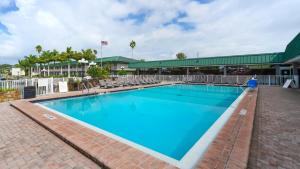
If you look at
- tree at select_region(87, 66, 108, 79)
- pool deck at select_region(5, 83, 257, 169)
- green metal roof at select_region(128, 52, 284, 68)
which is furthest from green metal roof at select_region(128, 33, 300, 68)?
pool deck at select_region(5, 83, 257, 169)

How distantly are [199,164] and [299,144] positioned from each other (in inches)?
102

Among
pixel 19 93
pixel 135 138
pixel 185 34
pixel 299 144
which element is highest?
pixel 185 34

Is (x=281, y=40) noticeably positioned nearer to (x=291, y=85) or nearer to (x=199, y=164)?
(x=291, y=85)

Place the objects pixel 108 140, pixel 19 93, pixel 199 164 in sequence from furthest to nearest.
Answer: pixel 19 93
pixel 108 140
pixel 199 164

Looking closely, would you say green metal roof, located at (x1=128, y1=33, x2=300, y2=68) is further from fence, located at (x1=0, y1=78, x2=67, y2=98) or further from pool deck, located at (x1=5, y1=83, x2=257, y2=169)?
fence, located at (x1=0, y1=78, x2=67, y2=98)

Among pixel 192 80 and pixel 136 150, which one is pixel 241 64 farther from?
pixel 136 150

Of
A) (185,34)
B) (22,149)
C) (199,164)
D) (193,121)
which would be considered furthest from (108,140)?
(185,34)

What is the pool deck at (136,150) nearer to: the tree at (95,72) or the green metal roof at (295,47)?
the green metal roof at (295,47)

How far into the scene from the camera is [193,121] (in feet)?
21.1

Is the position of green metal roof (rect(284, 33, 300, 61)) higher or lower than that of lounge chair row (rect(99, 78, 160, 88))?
higher

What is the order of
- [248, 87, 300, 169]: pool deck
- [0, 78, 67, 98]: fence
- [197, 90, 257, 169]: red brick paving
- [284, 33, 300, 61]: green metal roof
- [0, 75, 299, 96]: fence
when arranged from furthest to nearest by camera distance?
[0, 75, 299, 96]: fence → [0, 78, 67, 98]: fence → [284, 33, 300, 61]: green metal roof → [248, 87, 300, 169]: pool deck → [197, 90, 257, 169]: red brick paving

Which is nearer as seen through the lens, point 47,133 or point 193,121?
point 47,133

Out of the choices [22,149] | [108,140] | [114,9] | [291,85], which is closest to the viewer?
[22,149]

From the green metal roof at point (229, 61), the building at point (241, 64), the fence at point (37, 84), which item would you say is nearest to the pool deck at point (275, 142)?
the building at point (241, 64)
